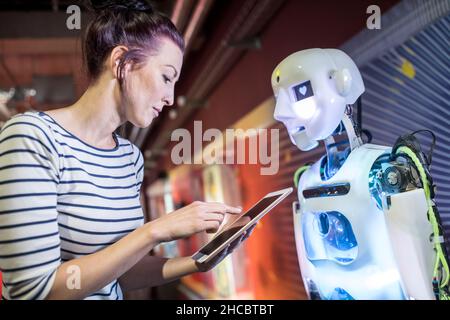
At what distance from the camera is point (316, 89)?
114 centimetres

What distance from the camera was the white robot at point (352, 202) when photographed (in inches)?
38.9

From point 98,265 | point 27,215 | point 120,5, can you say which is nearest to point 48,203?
point 27,215

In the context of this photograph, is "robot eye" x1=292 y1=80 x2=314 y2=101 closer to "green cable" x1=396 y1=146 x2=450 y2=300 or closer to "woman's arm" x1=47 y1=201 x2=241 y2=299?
"green cable" x1=396 y1=146 x2=450 y2=300

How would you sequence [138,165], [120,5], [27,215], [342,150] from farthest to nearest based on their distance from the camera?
1. [342,150]
2. [138,165]
3. [120,5]
4. [27,215]

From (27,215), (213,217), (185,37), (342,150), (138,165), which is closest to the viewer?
(27,215)

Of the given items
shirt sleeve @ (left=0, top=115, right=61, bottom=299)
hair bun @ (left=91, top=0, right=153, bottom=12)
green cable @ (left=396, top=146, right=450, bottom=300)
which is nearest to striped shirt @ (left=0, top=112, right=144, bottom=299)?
shirt sleeve @ (left=0, top=115, right=61, bottom=299)

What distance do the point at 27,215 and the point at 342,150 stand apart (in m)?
0.83

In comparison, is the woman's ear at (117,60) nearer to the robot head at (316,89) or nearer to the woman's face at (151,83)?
the woman's face at (151,83)

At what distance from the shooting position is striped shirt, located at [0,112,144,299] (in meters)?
0.81

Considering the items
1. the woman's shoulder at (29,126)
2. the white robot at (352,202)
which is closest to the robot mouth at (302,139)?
the white robot at (352,202)

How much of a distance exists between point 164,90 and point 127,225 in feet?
1.05

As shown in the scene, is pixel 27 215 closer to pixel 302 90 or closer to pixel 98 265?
pixel 98 265

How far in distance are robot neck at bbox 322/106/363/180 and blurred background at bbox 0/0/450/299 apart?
0.31 metres

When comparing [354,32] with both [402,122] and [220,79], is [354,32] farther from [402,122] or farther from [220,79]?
[220,79]
